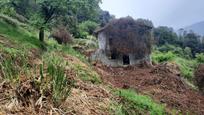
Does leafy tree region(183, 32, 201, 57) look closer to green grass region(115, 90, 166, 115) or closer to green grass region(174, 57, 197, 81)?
green grass region(174, 57, 197, 81)

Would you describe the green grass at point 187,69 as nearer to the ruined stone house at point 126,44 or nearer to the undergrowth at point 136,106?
the ruined stone house at point 126,44

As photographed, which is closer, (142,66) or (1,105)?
(1,105)

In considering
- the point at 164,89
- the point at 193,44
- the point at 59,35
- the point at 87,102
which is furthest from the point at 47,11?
the point at 193,44

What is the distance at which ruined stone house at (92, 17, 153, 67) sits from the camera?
26.9m

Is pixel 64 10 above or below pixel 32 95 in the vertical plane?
above

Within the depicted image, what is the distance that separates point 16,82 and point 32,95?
43cm

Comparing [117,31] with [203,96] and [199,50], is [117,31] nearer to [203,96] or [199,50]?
[203,96]

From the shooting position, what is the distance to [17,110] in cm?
645

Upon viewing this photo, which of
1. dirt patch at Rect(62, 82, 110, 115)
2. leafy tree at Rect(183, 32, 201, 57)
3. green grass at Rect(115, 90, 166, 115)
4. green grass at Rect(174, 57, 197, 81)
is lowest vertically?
green grass at Rect(174, 57, 197, 81)

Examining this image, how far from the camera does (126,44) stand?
2711 cm

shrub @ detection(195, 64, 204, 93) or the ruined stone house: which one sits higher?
the ruined stone house

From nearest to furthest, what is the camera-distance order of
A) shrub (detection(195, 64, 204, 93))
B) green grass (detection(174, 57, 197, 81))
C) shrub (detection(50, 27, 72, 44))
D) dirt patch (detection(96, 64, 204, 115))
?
dirt patch (detection(96, 64, 204, 115))
shrub (detection(195, 64, 204, 93))
green grass (detection(174, 57, 197, 81))
shrub (detection(50, 27, 72, 44))

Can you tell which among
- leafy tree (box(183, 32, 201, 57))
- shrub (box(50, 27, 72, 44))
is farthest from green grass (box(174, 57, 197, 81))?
leafy tree (box(183, 32, 201, 57))

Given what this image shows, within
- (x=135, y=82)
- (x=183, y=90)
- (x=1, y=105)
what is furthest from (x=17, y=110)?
(x=183, y=90)
